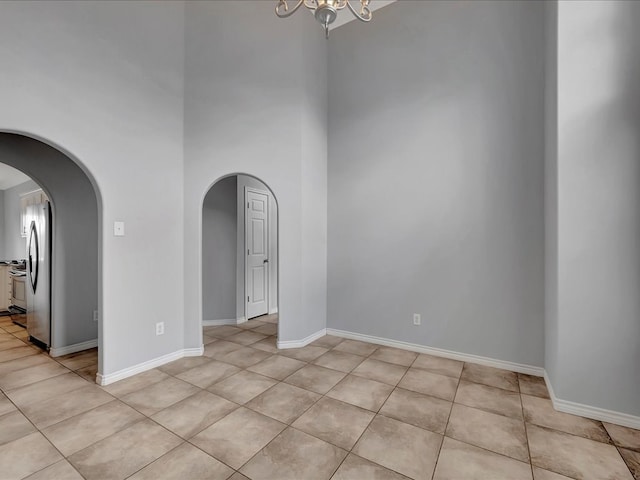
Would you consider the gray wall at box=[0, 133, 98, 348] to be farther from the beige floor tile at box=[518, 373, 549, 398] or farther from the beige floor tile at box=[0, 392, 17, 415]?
the beige floor tile at box=[518, 373, 549, 398]

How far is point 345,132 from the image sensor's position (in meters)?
3.89

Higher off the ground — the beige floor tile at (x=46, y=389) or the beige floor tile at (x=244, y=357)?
the beige floor tile at (x=46, y=389)

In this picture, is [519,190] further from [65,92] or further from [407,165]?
[65,92]

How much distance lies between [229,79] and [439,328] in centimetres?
362

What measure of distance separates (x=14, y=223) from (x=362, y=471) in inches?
369

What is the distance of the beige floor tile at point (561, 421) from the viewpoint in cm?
199

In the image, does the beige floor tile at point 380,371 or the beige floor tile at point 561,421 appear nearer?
the beige floor tile at point 561,421

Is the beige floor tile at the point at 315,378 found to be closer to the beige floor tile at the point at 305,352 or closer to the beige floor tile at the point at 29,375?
the beige floor tile at the point at 305,352

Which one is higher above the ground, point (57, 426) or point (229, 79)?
point (229, 79)

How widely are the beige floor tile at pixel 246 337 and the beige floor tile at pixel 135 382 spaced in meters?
1.03

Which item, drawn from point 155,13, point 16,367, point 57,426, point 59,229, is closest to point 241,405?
point 57,426

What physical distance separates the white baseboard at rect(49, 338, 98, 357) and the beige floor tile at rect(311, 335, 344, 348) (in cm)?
265

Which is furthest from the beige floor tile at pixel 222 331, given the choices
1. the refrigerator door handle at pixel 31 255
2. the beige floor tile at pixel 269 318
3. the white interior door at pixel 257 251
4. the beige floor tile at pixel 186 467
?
the beige floor tile at pixel 186 467

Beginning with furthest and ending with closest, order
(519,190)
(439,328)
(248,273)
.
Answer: (248,273) < (439,328) < (519,190)
